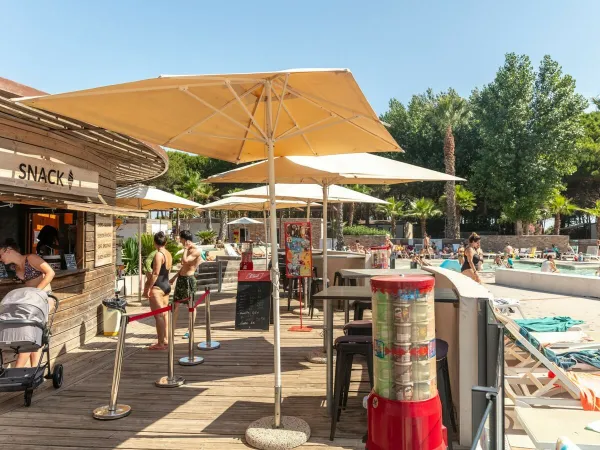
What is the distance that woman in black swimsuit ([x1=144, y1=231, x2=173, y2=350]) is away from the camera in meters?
5.85

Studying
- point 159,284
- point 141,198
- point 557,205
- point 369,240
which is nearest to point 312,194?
point 159,284

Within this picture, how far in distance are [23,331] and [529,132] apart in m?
36.1

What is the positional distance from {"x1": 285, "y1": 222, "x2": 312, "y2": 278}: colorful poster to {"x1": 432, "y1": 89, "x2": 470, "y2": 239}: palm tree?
79.9 ft

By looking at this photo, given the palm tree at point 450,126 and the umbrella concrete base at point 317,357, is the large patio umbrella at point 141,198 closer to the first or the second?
the umbrella concrete base at point 317,357

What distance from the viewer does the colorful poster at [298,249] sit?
755 cm

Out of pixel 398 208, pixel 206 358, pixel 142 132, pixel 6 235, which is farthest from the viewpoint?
pixel 398 208

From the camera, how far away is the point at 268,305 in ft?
22.3

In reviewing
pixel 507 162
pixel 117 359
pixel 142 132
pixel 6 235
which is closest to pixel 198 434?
pixel 117 359

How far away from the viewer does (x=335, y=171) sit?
5.14 metres

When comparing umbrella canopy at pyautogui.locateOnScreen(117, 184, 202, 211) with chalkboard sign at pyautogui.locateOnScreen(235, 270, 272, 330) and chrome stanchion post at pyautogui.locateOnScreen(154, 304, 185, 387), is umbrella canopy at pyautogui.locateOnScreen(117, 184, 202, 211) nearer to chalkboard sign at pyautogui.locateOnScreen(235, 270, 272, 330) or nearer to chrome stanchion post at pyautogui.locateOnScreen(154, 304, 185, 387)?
chalkboard sign at pyautogui.locateOnScreen(235, 270, 272, 330)

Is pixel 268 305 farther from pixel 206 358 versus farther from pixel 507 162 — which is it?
pixel 507 162

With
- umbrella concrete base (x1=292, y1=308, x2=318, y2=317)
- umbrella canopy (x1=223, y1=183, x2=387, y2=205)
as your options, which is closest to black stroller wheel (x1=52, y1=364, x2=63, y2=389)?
umbrella canopy (x1=223, y1=183, x2=387, y2=205)

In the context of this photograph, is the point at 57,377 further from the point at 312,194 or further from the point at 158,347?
the point at 312,194

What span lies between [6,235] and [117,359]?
5141 mm
